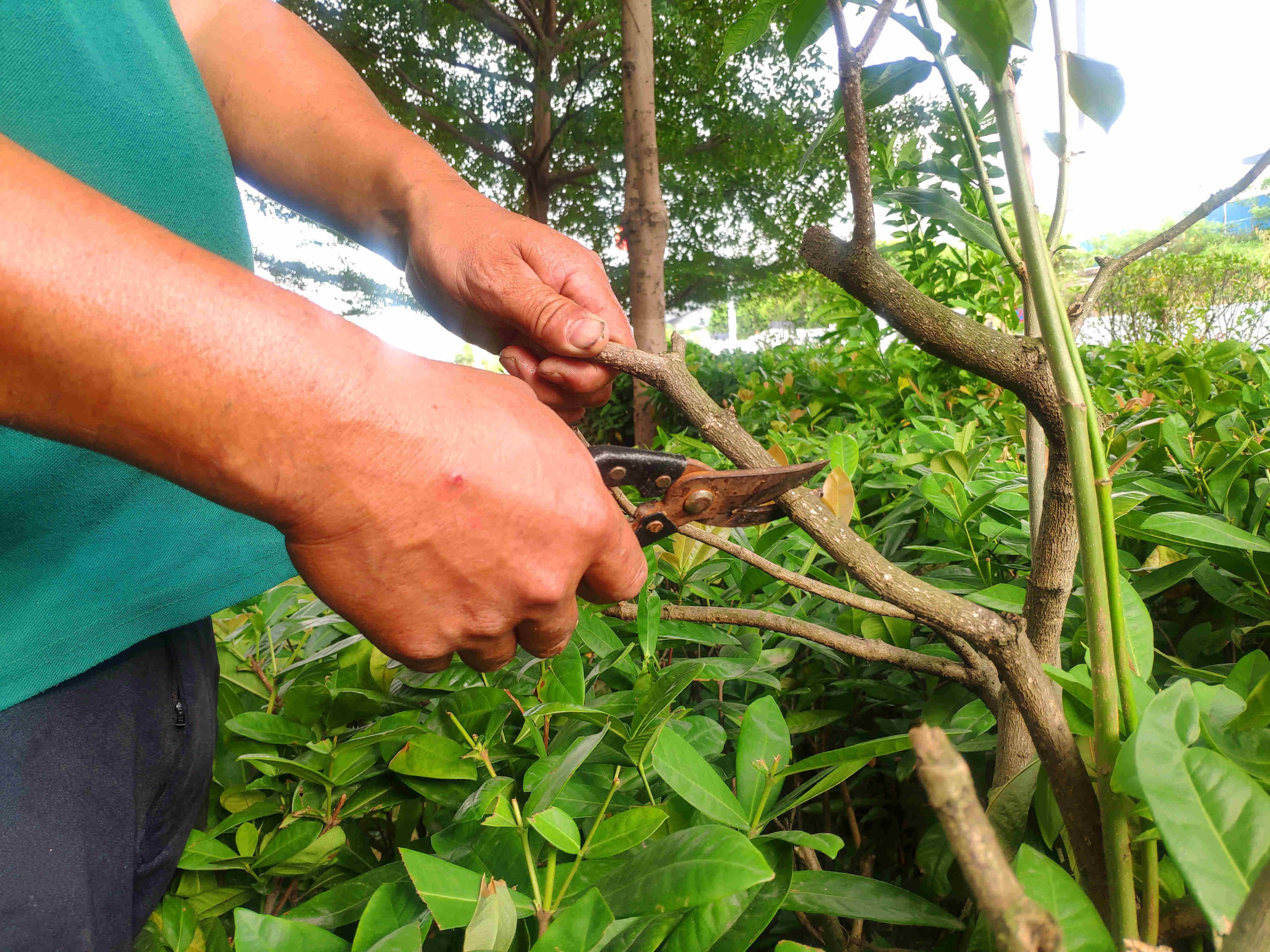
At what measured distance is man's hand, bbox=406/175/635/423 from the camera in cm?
129

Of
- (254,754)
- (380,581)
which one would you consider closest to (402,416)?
(380,581)

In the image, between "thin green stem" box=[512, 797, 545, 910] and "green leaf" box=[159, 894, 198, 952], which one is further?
"green leaf" box=[159, 894, 198, 952]

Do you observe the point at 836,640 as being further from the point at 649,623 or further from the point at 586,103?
the point at 586,103

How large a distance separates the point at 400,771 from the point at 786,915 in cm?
54

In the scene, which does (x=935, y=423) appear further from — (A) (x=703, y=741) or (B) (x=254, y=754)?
(B) (x=254, y=754)

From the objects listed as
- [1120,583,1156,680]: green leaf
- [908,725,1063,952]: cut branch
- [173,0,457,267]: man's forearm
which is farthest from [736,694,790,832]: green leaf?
[173,0,457,267]: man's forearm

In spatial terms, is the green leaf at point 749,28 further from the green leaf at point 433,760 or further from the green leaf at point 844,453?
the green leaf at point 433,760

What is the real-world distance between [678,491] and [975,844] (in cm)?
88

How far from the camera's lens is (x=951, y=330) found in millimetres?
881

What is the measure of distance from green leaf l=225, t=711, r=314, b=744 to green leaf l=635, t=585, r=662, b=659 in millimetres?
482

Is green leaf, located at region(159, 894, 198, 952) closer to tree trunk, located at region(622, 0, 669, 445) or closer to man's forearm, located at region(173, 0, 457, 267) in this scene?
man's forearm, located at region(173, 0, 457, 267)

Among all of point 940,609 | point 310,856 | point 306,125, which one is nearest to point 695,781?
point 940,609

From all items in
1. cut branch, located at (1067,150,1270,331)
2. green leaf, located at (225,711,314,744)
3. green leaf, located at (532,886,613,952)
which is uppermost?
cut branch, located at (1067,150,1270,331)

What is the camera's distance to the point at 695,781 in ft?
2.69
